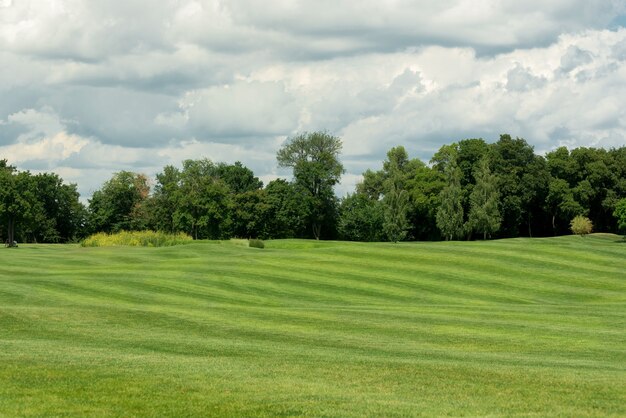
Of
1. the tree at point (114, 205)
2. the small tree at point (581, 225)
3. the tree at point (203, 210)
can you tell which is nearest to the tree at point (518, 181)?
the small tree at point (581, 225)

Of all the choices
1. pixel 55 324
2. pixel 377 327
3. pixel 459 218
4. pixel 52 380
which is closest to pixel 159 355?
pixel 52 380

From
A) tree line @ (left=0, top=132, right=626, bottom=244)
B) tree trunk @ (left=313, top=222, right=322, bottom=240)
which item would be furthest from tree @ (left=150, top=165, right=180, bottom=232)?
tree trunk @ (left=313, top=222, right=322, bottom=240)

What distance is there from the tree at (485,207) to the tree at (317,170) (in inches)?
1303

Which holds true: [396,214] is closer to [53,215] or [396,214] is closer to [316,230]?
[316,230]

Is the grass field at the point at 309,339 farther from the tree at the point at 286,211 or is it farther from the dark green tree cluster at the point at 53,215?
the dark green tree cluster at the point at 53,215

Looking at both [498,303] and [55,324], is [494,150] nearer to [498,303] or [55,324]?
[498,303]

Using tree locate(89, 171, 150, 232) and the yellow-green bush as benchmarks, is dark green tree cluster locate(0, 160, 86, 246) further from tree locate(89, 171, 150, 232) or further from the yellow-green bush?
the yellow-green bush

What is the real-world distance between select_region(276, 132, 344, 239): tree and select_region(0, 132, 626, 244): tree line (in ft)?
0.59

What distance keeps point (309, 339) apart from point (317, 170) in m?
118

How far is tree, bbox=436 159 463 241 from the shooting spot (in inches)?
4641

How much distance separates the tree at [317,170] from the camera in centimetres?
14388

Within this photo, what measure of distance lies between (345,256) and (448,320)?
29.6 meters

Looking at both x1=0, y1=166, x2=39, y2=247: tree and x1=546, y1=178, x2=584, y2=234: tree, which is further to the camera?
x1=546, y1=178, x2=584, y2=234: tree

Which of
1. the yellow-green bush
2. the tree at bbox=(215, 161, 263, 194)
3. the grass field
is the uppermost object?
the tree at bbox=(215, 161, 263, 194)
